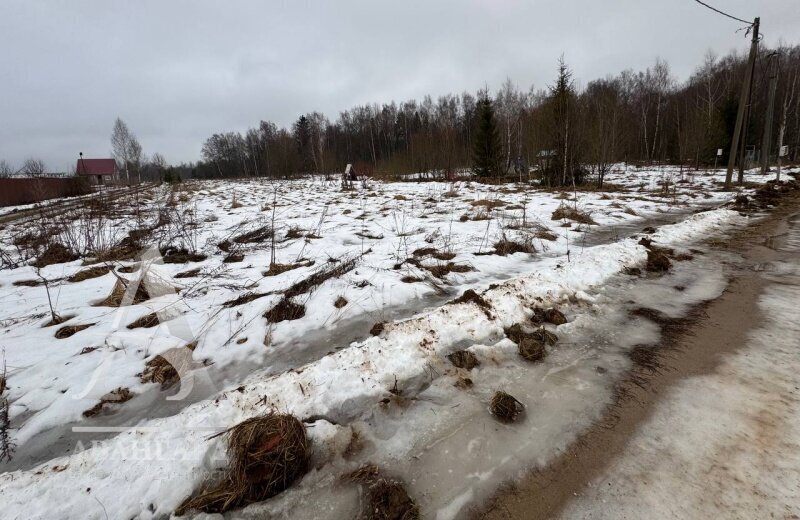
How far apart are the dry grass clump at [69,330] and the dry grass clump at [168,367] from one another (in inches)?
47.0

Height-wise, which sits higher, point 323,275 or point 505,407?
point 323,275

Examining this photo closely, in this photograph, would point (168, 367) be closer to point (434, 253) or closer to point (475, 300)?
point (475, 300)

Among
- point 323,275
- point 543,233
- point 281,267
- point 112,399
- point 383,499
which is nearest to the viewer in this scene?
point 383,499

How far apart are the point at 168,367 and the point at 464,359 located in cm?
238

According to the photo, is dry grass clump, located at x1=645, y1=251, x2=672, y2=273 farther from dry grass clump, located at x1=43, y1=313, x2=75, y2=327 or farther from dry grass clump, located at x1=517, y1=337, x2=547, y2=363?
dry grass clump, located at x1=43, y1=313, x2=75, y2=327

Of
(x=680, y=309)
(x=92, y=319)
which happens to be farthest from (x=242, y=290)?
(x=680, y=309)

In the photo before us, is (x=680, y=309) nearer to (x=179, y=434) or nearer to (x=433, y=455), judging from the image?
(x=433, y=455)

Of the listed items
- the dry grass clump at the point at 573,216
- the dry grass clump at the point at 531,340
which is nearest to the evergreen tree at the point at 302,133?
the dry grass clump at the point at 573,216

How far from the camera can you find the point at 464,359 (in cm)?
254

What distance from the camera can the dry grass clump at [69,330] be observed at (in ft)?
9.94

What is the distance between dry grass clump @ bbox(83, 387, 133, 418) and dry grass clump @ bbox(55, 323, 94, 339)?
1.34 meters

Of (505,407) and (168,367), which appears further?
(168,367)

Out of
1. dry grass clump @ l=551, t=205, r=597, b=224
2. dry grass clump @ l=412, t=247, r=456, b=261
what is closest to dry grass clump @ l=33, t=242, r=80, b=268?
dry grass clump @ l=412, t=247, r=456, b=261

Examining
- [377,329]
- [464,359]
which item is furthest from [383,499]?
[377,329]
